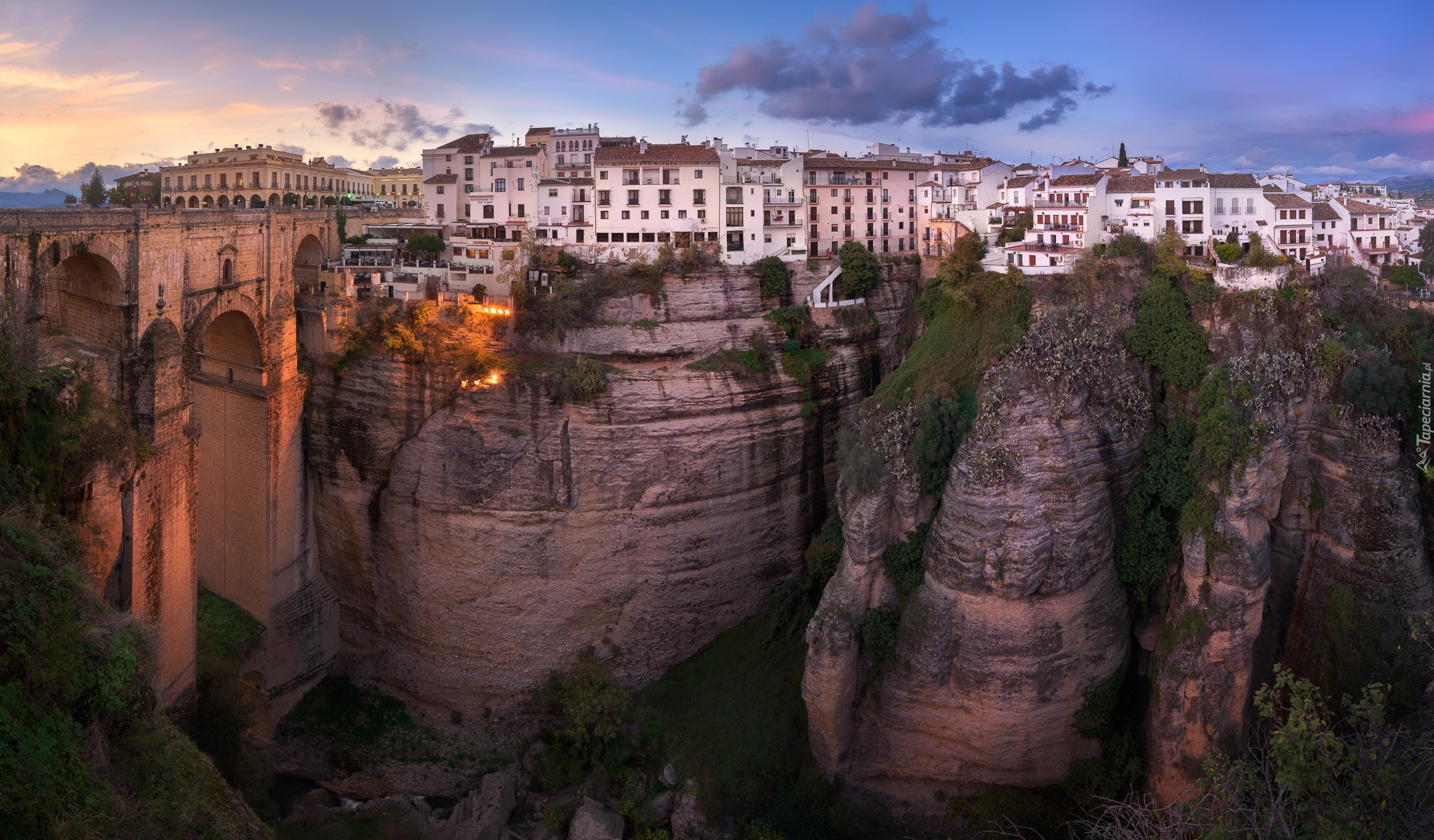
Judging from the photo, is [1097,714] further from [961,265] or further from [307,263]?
[307,263]

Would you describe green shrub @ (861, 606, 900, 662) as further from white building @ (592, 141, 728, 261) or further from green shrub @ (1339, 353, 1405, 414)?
white building @ (592, 141, 728, 261)

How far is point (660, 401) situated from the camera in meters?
25.4

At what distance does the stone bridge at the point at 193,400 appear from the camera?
61.1 feet

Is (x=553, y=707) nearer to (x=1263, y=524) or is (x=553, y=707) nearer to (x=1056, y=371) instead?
(x=1056, y=371)

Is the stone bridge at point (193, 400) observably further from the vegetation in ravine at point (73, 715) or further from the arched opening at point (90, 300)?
the vegetation in ravine at point (73, 715)

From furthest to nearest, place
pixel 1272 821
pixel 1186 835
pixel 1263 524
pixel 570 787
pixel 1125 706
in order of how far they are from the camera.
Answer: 1. pixel 570 787
2. pixel 1125 706
3. pixel 1263 524
4. pixel 1186 835
5. pixel 1272 821

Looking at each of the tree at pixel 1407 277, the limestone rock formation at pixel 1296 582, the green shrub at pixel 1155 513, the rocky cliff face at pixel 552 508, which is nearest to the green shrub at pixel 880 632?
the green shrub at pixel 1155 513

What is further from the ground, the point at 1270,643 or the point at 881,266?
the point at 881,266

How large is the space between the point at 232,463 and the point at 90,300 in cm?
641

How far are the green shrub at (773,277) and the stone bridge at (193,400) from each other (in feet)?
38.9

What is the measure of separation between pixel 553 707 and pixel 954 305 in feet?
43.3

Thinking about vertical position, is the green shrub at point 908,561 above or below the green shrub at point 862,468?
below

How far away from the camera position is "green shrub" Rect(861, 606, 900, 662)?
21.2 meters

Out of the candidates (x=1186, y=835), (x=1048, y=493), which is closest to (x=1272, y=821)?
(x=1186, y=835)
